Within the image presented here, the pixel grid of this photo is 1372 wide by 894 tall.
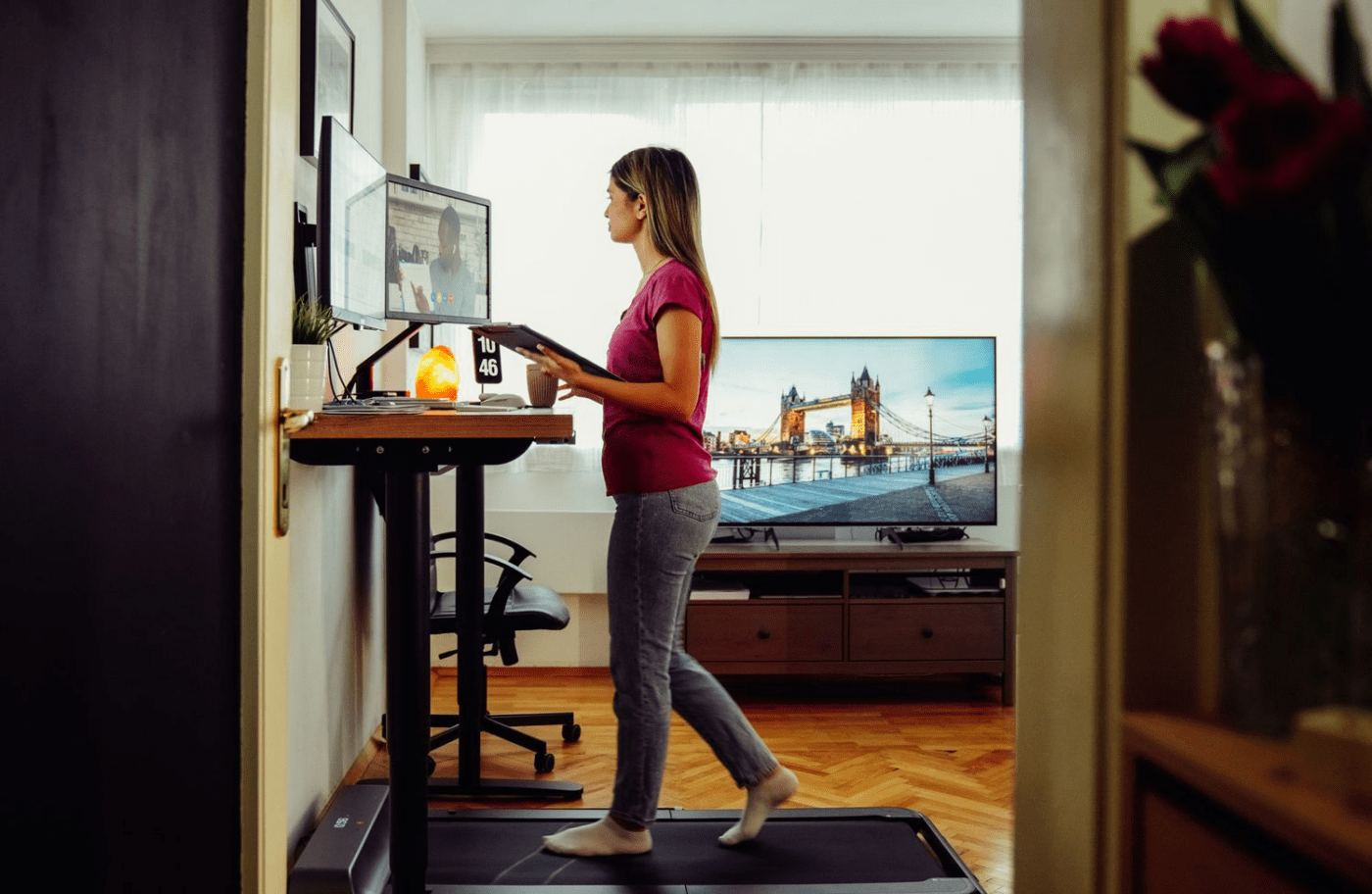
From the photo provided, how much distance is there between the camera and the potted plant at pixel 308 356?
5.57ft

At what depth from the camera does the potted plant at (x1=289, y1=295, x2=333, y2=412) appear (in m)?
1.70

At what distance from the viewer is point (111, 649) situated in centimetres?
96

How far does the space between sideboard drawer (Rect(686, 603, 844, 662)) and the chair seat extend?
65cm

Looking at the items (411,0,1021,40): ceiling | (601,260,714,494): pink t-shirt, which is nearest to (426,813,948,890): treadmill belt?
(601,260,714,494): pink t-shirt

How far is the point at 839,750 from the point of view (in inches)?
120

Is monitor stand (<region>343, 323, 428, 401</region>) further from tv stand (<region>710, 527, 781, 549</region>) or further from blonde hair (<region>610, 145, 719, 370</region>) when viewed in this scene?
tv stand (<region>710, 527, 781, 549</region>)

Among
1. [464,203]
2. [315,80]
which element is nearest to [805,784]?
[464,203]

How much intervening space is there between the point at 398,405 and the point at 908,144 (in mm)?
2785

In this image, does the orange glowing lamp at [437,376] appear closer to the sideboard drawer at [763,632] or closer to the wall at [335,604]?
the wall at [335,604]

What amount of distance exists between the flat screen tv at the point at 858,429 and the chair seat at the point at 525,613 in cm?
95

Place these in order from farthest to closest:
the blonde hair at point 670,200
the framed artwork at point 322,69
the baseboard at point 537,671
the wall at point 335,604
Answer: the baseboard at point 537,671
the framed artwork at point 322,69
the wall at point 335,604
the blonde hair at point 670,200

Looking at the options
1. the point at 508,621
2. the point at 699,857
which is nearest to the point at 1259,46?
the point at 699,857

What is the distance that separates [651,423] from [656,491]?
0.43ft

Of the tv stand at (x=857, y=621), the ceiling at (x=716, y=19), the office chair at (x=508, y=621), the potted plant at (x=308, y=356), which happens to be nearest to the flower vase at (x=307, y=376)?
the potted plant at (x=308, y=356)
